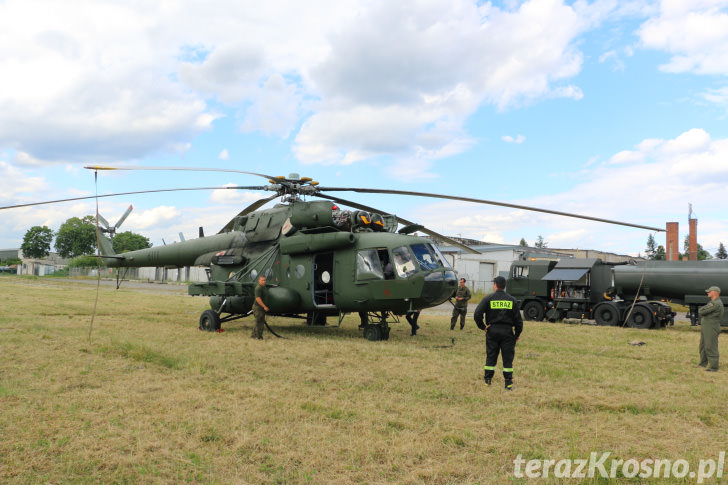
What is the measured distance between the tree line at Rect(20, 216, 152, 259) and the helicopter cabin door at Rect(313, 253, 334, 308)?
253 feet

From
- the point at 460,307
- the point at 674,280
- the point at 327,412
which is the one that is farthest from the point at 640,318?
the point at 327,412

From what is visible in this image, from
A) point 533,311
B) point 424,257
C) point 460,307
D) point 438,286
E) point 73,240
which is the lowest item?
point 533,311

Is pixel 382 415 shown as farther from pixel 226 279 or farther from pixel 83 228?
pixel 83 228

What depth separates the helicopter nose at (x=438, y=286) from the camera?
10719 millimetres

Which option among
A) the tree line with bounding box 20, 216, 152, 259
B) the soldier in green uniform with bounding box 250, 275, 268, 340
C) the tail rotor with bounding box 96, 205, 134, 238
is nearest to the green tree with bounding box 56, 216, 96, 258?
the tree line with bounding box 20, 216, 152, 259

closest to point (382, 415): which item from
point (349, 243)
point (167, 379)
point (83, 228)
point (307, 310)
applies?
point (167, 379)

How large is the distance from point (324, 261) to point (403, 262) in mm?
2333

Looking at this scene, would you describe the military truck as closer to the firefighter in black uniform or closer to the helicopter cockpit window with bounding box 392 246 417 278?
the helicopter cockpit window with bounding box 392 246 417 278

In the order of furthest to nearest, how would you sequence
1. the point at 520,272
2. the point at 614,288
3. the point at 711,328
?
the point at 520,272, the point at 614,288, the point at 711,328

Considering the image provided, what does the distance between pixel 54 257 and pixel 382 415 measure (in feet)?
389

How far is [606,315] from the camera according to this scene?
58.1 feet

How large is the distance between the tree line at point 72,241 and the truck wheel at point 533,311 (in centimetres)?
7597
